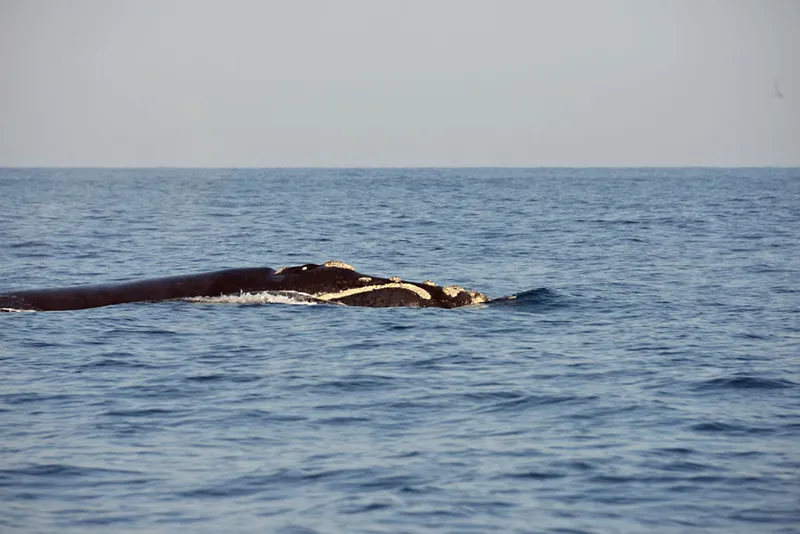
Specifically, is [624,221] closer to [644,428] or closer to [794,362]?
[794,362]

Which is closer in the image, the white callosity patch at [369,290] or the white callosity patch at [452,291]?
the white callosity patch at [369,290]

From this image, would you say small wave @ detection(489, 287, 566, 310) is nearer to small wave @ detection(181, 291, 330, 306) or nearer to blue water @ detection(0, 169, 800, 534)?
blue water @ detection(0, 169, 800, 534)

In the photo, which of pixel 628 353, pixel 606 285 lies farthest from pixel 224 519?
pixel 606 285

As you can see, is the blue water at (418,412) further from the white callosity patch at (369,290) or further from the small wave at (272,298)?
the white callosity patch at (369,290)

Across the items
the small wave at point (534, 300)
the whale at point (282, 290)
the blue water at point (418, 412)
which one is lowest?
the blue water at point (418, 412)

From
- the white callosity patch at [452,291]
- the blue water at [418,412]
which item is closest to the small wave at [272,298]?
the blue water at [418,412]

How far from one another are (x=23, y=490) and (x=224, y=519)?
2428 millimetres

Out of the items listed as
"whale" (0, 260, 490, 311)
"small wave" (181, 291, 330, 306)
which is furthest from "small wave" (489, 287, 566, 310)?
"small wave" (181, 291, 330, 306)

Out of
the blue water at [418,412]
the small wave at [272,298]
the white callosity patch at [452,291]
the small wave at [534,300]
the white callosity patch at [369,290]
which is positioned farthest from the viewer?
the small wave at [534,300]

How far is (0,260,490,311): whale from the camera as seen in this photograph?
22906 millimetres

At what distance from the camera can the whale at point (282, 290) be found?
22906mm

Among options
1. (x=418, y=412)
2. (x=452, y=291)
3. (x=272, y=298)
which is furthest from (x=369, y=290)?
(x=418, y=412)

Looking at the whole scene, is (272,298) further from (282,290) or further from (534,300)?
(534,300)

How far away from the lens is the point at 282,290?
23000mm
